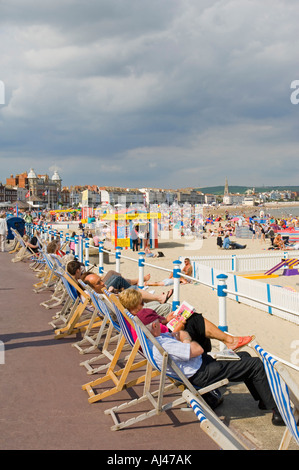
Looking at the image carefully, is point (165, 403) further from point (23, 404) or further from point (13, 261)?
point (13, 261)

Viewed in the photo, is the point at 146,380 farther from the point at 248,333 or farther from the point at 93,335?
the point at 248,333

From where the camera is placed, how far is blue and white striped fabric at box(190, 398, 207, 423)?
2.74 meters

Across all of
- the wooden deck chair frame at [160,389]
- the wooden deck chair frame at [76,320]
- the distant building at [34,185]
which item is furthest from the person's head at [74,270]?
the distant building at [34,185]

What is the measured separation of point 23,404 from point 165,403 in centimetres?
123

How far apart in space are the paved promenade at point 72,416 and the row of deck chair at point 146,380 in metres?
0.10

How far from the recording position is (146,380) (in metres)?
3.56

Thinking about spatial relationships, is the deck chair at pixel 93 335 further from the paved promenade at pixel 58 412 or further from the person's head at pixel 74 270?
the person's head at pixel 74 270

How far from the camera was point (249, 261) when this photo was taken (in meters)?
15.3

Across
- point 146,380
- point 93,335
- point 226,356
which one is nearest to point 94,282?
point 93,335

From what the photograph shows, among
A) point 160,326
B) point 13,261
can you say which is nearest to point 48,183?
point 13,261

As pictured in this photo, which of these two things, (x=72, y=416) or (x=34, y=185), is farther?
(x=34, y=185)

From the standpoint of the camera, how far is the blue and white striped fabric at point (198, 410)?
8.98ft

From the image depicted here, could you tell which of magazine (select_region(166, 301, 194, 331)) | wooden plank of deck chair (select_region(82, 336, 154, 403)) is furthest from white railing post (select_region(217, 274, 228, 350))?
wooden plank of deck chair (select_region(82, 336, 154, 403))

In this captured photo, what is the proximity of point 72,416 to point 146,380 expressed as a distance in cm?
67
